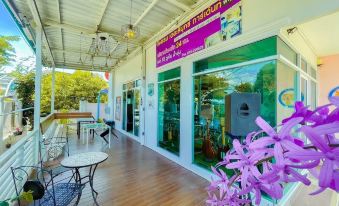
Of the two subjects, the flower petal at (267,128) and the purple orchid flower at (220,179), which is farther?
the purple orchid flower at (220,179)

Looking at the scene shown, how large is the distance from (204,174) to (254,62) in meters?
2.31

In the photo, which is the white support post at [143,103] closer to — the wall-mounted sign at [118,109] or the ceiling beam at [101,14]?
the ceiling beam at [101,14]

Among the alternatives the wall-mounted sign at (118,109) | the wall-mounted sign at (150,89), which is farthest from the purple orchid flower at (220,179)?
the wall-mounted sign at (118,109)

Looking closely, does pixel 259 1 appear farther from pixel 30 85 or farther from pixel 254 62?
pixel 30 85

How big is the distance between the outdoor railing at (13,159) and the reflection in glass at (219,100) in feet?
9.58

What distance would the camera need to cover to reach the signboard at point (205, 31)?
3.09 m

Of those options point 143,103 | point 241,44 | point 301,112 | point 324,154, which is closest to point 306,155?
point 324,154

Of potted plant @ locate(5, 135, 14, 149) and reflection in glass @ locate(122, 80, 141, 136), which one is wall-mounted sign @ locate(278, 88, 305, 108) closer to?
potted plant @ locate(5, 135, 14, 149)

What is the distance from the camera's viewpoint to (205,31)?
364 centimetres

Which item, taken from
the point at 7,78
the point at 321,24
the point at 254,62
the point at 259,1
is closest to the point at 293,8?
the point at 259,1

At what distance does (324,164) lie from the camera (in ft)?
0.77

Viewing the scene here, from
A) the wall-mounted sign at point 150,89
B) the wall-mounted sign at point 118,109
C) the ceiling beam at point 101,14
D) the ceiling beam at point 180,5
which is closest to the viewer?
the ceiling beam at point 180,5

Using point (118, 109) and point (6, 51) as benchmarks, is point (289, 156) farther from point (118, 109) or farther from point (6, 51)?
point (118, 109)

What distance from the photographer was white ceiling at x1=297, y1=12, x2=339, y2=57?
3.14 m
